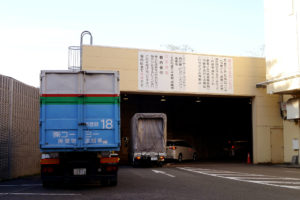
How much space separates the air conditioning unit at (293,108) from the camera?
24125 millimetres

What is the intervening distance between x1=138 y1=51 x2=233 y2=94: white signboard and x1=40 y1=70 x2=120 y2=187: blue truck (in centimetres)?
1372

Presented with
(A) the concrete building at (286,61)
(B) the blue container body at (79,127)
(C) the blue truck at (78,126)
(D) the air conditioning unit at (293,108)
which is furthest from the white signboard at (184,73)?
(B) the blue container body at (79,127)

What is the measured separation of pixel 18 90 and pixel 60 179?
235 inches

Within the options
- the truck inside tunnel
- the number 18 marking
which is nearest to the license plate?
the number 18 marking

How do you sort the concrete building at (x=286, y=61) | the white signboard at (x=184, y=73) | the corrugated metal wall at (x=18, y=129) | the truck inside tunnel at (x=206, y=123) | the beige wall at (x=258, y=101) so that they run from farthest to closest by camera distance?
the truck inside tunnel at (x=206, y=123) < the beige wall at (x=258, y=101) < the white signboard at (x=184, y=73) < the concrete building at (x=286, y=61) < the corrugated metal wall at (x=18, y=129)

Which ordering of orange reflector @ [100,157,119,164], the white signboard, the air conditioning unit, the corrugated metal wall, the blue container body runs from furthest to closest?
the white signboard, the air conditioning unit, the corrugated metal wall, orange reflector @ [100,157,119,164], the blue container body

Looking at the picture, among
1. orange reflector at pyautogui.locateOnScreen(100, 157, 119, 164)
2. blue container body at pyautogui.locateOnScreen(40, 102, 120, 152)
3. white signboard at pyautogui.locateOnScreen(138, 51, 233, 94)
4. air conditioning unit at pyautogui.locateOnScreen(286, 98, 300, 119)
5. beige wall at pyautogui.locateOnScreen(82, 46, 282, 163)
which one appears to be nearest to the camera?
blue container body at pyautogui.locateOnScreen(40, 102, 120, 152)

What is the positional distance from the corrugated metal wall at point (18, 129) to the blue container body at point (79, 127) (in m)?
3.97

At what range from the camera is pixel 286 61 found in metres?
23.4

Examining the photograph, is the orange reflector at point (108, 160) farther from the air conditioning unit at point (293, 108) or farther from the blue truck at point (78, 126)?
the air conditioning unit at point (293, 108)

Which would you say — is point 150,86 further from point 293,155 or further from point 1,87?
point 1,87

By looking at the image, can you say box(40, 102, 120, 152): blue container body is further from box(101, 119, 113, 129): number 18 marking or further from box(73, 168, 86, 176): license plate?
box(73, 168, 86, 176): license plate

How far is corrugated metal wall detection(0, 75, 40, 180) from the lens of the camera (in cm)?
1431

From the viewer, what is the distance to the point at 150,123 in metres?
22.5
